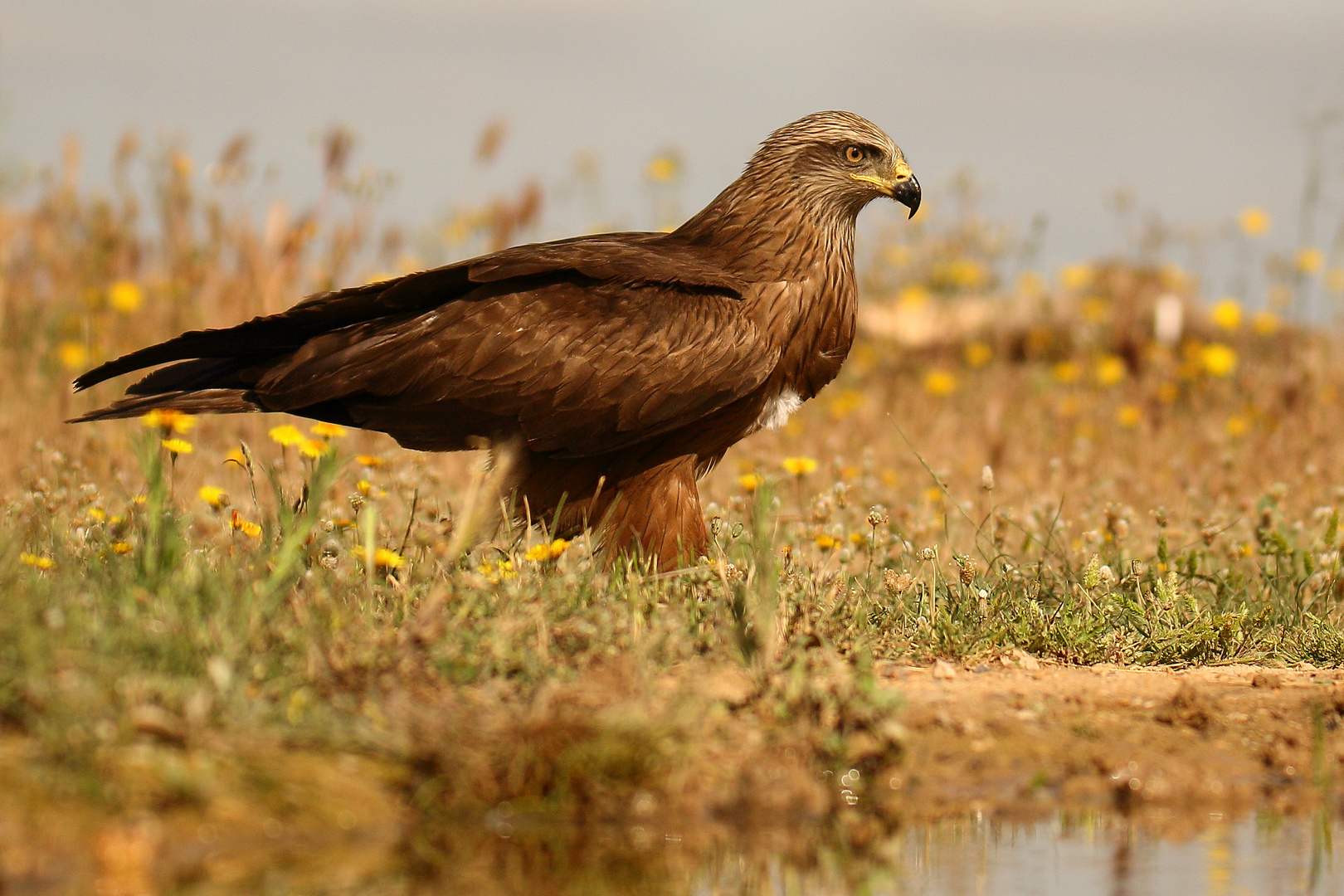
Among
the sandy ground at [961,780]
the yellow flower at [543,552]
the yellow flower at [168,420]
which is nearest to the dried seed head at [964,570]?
the sandy ground at [961,780]

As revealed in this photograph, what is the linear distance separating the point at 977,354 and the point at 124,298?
17.5 feet

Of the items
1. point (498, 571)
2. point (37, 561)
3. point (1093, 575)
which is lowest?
point (1093, 575)

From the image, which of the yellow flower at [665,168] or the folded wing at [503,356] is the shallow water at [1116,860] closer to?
the folded wing at [503,356]

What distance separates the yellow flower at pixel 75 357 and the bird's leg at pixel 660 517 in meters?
4.10

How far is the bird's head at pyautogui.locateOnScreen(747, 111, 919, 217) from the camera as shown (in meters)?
5.45

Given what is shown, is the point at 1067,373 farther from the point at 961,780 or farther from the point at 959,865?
the point at 959,865

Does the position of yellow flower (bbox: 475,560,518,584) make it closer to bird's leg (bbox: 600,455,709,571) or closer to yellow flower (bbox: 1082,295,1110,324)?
bird's leg (bbox: 600,455,709,571)

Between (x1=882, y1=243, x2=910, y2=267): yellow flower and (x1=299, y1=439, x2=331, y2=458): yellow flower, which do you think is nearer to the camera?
(x1=299, y1=439, x2=331, y2=458): yellow flower

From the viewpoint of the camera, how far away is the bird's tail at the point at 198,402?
16.1ft

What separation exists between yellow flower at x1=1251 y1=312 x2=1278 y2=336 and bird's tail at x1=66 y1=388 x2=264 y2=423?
25.3 feet

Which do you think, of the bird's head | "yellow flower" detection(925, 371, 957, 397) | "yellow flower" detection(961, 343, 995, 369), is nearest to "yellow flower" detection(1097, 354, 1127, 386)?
"yellow flower" detection(961, 343, 995, 369)

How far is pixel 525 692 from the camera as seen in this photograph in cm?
340

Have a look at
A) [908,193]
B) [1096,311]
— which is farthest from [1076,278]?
[908,193]

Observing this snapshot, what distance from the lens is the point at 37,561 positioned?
410 centimetres
